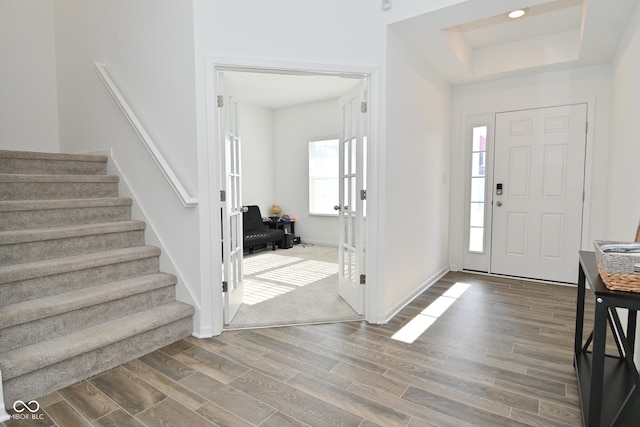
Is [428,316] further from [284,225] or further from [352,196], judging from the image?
[284,225]

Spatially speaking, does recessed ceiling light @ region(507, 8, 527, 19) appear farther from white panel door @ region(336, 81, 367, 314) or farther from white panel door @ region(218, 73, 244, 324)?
white panel door @ region(218, 73, 244, 324)

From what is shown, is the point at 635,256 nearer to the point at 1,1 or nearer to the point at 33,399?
the point at 33,399

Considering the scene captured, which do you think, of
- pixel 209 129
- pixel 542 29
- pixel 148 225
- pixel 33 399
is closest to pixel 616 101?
pixel 542 29

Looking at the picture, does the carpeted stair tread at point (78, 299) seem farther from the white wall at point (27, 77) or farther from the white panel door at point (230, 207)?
the white wall at point (27, 77)

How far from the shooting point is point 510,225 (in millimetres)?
4254

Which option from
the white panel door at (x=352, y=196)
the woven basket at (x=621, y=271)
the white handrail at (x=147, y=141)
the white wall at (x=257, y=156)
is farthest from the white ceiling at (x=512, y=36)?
the white wall at (x=257, y=156)

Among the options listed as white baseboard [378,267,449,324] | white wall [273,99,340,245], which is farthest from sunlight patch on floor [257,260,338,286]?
white wall [273,99,340,245]

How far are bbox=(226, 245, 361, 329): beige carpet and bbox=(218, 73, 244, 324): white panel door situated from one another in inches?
8.4

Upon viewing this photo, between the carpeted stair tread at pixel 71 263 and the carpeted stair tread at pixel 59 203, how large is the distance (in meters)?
0.43

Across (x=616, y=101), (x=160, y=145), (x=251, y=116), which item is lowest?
(x=160, y=145)

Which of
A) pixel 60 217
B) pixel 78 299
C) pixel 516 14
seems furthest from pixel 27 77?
pixel 516 14

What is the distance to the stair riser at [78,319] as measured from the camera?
1.93 meters

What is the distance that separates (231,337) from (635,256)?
2.39 meters

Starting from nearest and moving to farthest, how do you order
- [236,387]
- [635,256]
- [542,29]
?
[635,256] → [236,387] → [542,29]
